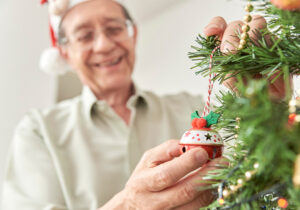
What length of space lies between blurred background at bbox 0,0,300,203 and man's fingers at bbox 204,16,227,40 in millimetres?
947

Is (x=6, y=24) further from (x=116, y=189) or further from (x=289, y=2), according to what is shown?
(x=289, y=2)

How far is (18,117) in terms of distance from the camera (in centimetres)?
168

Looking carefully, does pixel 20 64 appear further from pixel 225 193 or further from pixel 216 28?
pixel 225 193

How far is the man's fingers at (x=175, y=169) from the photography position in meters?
0.40

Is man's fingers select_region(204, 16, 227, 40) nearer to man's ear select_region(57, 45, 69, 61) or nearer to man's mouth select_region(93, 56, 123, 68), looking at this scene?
man's mouth select_region(93, 56, 123, 68)

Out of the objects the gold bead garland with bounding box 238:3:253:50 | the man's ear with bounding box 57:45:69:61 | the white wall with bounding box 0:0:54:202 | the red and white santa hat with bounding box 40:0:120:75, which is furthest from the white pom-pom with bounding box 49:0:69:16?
the gold bead garland with bounding box 238:3:253:50

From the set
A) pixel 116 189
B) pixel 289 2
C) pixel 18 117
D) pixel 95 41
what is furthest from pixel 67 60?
pixel 289 2

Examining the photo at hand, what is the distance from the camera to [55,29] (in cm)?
131

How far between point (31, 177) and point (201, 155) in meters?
0.78

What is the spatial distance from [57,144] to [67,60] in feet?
1.44

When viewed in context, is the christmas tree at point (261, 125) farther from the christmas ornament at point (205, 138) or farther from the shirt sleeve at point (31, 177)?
the shirt sleeve at point (31, 177)

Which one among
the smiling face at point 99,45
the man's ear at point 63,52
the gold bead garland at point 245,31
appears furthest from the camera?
the man's ear at point 63,52

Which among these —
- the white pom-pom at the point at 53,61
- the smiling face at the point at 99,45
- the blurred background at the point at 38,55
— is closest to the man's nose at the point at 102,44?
the smiling face at the point at 99,45

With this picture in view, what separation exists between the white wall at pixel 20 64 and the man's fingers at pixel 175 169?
4.24ft
